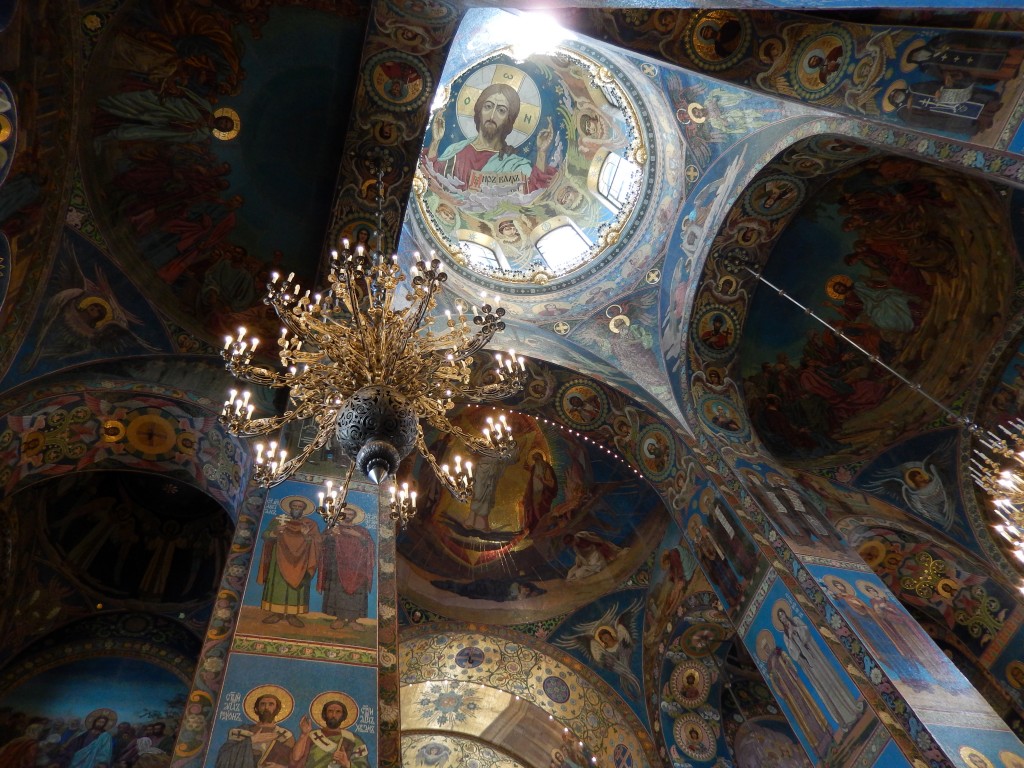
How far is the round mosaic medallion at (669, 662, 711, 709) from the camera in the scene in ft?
35.2

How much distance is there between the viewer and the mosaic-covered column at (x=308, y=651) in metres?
5.20

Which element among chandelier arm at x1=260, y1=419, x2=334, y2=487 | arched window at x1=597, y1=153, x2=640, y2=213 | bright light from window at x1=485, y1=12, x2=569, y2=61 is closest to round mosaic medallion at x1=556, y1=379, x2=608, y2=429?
arched window at x1=597, y1=153, x2=640, y2=213

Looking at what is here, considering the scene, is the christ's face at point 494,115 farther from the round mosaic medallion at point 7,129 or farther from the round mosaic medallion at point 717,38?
the round mosaic medallion at point 7,129

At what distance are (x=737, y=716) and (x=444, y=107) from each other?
10.9 m

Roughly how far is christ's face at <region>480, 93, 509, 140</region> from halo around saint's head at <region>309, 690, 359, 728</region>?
413 inches

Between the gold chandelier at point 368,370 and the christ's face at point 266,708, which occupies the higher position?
the gold chandelier at point 368,370

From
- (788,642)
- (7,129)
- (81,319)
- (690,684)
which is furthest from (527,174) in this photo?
(788,642)

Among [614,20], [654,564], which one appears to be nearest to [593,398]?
[654,564]

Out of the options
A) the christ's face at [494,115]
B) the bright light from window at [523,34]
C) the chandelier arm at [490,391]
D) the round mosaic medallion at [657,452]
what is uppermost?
the christ's face at [494,115]

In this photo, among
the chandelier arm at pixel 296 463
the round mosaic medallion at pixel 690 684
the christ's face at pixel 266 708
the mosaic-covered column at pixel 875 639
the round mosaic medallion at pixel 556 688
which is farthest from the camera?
the round mosaic medallion at pixel 556 688

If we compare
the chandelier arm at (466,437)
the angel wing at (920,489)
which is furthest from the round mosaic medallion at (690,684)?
the chandelier arm at (466,437)

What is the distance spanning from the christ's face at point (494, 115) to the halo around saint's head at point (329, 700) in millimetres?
10495

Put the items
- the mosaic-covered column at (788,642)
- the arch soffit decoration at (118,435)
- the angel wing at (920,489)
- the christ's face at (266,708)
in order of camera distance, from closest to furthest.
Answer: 1. the christ's face at (266,708)
2. the mosaic-covered column at (788,642)
3. the arch soffit decoration at (118,435)
4. the angel wing at (920,489)

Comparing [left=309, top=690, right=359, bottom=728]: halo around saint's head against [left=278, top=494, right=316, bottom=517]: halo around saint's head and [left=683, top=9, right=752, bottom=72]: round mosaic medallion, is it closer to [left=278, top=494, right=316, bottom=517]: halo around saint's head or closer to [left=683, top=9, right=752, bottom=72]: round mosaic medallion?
[left=278, top=494, right=316, bottom=517]: halo around saint's head
